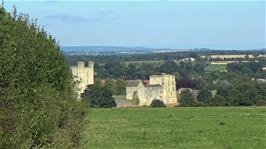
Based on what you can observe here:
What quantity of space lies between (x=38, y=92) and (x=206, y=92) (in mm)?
81361

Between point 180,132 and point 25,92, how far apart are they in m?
25.8

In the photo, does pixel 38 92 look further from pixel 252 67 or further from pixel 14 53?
pixel 252 67

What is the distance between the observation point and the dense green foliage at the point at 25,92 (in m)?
12.5

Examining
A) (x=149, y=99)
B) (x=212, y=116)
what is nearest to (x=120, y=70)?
(x=149, y=99)

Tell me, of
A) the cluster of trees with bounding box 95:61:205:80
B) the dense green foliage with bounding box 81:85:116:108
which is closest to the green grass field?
the dense green foliage with bounding box 81:85:116:108

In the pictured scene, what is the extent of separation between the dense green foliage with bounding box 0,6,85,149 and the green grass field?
28.1ft

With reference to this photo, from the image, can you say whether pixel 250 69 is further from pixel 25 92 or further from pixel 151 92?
pixel 25 92

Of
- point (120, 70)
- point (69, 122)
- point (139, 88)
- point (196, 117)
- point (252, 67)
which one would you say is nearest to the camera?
point (69, 122)

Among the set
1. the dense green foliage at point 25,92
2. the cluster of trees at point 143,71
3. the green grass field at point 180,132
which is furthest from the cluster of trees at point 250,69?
the dense green foliage at point 25,92

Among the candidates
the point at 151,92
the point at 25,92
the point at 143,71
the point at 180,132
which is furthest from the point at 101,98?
the point at 143,71

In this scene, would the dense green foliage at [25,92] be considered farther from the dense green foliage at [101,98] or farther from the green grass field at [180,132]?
the dense green foliage at [101,98]

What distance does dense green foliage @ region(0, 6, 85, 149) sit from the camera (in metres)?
12.5

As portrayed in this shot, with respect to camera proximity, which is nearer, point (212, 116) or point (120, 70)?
point (212, 116)

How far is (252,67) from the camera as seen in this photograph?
16150cm
